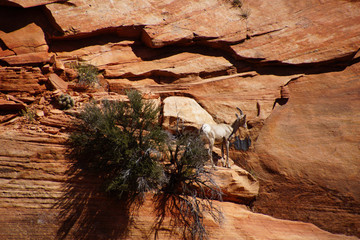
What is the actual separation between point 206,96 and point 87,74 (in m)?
4.70

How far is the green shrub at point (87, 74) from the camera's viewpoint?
987cm

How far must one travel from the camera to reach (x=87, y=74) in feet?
32.6

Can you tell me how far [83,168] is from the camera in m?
7.72

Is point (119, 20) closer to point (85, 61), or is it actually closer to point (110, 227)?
point (85, 61)

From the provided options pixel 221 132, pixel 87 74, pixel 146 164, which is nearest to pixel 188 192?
pixel 146 164

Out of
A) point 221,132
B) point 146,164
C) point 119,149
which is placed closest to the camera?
point 119,149

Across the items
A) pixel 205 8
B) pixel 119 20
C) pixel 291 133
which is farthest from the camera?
pixel 205 8

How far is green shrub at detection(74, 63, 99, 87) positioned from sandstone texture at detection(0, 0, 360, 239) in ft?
0.55

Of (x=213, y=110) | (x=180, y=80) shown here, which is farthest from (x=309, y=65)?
(x=180, y=80)

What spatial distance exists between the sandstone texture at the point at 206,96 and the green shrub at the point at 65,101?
0.26 meters

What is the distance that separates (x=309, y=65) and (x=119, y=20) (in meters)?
8.25

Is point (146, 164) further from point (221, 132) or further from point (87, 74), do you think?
point (87, 74)

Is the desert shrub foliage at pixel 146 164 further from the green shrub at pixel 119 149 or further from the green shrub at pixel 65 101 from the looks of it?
the green shrub at pixel 65 101

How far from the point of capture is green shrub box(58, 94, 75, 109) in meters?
8.71
